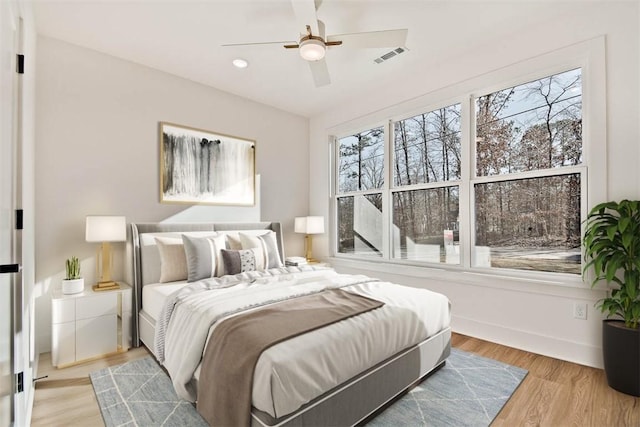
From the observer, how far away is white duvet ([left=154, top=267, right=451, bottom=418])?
4.68 ft

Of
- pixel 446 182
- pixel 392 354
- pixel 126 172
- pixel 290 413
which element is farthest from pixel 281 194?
pixel 290 413

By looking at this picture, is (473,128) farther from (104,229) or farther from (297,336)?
(104,229)

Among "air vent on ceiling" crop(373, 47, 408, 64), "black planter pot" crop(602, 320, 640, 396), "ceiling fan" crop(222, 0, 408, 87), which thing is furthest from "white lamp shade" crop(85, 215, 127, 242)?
"black planter pot" crop(602, 320, 640, 396)

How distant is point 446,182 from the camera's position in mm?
3578

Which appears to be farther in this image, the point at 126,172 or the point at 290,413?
the point at 126,172

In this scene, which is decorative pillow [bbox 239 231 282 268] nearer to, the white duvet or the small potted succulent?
the white duvet

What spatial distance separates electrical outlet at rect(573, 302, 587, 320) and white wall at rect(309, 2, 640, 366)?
0.03 meters

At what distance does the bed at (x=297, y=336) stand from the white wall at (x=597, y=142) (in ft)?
3.20

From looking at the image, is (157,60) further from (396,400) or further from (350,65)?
(396,400)

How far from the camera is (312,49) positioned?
7.54 feet

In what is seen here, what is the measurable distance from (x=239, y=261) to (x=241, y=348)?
166 centimetres

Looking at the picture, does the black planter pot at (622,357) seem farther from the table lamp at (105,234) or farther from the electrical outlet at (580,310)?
the table lamp at (105,234)

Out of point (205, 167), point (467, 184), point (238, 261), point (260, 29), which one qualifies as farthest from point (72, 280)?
point (467, 184)

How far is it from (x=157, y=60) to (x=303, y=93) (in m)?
1.76
